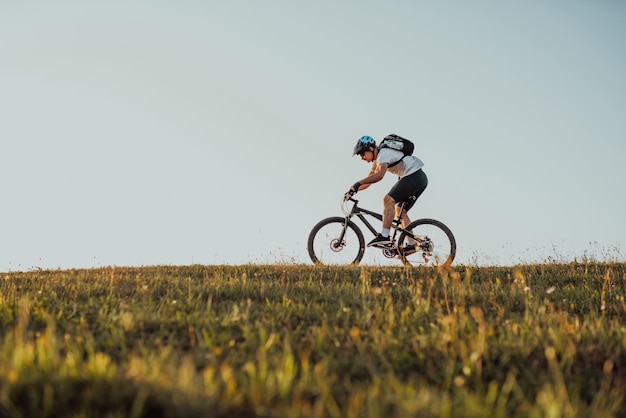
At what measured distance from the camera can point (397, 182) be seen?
11258mm

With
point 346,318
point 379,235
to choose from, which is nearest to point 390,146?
point 379,235

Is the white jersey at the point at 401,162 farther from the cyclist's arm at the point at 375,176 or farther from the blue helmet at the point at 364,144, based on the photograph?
the blue helmet at the point at 364,144

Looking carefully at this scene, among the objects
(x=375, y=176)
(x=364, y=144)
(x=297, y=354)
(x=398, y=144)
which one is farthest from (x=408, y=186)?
(x=297, y=354)

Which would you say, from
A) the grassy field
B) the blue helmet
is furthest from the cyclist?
the grassy field

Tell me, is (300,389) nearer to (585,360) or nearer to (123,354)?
(123,354)

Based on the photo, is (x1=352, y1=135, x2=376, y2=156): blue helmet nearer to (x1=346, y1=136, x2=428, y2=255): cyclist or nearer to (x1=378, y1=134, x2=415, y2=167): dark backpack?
(x1=346, y1=136, x2=428, y2=255): cyclist

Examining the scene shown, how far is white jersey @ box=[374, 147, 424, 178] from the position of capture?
36.7 feet

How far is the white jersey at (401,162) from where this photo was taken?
11180 millimetres

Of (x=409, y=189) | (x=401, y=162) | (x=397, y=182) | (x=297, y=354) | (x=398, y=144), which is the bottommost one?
(x=297, y=354)

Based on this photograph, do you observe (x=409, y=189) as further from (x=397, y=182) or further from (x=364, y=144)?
(x=364, y=144)

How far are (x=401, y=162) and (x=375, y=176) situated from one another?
0.67m

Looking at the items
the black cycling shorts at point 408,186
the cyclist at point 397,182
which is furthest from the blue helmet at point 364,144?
the black cycling shorts at point 408,186

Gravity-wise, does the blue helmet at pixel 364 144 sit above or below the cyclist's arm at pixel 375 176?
above

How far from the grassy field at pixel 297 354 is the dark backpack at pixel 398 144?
4.23 meters
